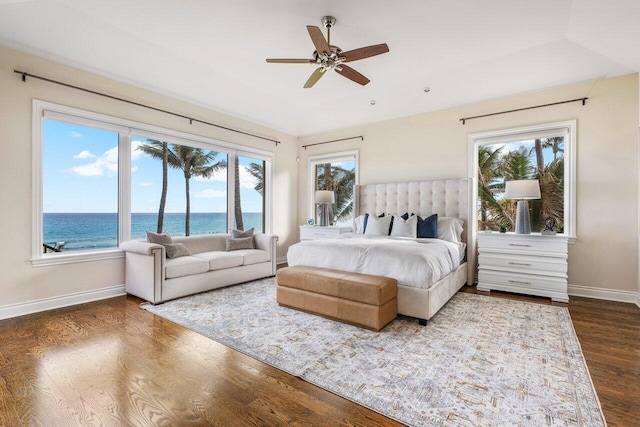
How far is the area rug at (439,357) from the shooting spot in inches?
68.1

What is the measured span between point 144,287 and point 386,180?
168 inches

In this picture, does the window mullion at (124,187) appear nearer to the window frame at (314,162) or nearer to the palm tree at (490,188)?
the window frame at (314,162)

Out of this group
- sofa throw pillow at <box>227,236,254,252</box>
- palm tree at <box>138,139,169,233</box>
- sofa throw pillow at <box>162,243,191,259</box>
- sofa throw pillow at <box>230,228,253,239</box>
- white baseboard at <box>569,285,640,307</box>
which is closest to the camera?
white baseboard at <box>569,285,640,307</box>

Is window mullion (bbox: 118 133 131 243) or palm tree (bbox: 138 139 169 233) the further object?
palm tree (bbox: 138 139 169 233)

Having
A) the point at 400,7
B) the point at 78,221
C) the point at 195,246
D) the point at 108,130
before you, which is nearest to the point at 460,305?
the point at 400,7

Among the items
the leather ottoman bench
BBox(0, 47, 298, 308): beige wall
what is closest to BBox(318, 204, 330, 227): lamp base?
the leather ottoman bench

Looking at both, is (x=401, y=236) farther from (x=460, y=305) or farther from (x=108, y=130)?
(x=108, y=130)

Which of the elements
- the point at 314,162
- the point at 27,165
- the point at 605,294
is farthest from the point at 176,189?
the point at 605,294

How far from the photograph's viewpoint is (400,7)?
285 centimetres

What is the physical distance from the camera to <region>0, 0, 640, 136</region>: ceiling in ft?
9.42

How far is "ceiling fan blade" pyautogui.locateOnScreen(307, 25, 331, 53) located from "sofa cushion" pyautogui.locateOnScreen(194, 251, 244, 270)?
297 centimetres

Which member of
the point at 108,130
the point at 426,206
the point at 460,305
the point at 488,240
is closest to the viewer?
the point at 460,305

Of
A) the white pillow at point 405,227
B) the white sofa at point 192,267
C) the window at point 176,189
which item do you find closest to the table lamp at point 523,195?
the white pillow at point 405,227

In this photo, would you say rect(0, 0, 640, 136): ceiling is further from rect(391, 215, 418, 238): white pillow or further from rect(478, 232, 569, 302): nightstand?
rect(478, 232, 569, 302): nightstand
